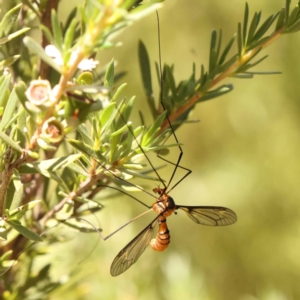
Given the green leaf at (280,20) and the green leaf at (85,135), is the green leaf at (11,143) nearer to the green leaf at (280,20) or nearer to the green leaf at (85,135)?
the green leaf at (85,135)

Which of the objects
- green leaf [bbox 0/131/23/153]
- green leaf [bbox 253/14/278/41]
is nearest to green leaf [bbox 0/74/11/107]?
green leaf [bbox 0/131/23/153]

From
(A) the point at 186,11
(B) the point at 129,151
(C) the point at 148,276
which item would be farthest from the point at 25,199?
(A) the point at 186,11

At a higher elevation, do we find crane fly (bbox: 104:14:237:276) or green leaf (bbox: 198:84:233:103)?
green leaf (bbox: 198:84:233:103)

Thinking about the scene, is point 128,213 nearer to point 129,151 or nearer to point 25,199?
point 25,199

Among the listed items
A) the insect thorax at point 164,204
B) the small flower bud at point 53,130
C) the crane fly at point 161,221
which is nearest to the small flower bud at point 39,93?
the small flower bud at point 53,130

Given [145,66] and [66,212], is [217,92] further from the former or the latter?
[66,212]

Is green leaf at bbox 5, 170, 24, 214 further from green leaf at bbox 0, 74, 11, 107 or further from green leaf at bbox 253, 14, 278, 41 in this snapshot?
green leaf at bbox 253, 14, 278, 41

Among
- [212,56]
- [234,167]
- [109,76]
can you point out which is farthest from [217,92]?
[234,167]
